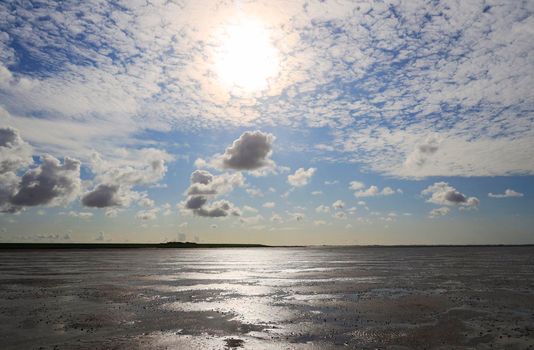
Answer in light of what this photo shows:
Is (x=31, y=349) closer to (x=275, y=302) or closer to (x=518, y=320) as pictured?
(x=275, y=302)

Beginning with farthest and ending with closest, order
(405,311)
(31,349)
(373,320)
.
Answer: (405,311)
(373,320)
(31,349)

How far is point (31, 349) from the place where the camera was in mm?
14898

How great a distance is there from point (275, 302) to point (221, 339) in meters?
10.2

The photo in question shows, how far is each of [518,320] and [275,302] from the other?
44.7 ft

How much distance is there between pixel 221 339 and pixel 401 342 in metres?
7.32

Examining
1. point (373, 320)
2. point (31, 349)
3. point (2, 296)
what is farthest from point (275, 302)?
point (2, 296)

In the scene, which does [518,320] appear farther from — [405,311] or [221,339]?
[221,339]

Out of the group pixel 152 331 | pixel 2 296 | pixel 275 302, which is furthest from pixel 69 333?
pixel 2 296

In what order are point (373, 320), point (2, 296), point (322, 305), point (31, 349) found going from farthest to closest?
point (2, 296) → point (322, 305) → point (373, 320) → point (31, 349)

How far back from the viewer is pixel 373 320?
Result: 809 inches

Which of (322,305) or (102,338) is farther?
(322,305)

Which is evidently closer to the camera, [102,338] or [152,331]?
[102,338]

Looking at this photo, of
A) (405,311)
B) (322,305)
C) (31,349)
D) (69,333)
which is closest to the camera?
(31,349)

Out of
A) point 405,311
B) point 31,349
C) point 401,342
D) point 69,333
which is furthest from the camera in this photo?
point 405,311
